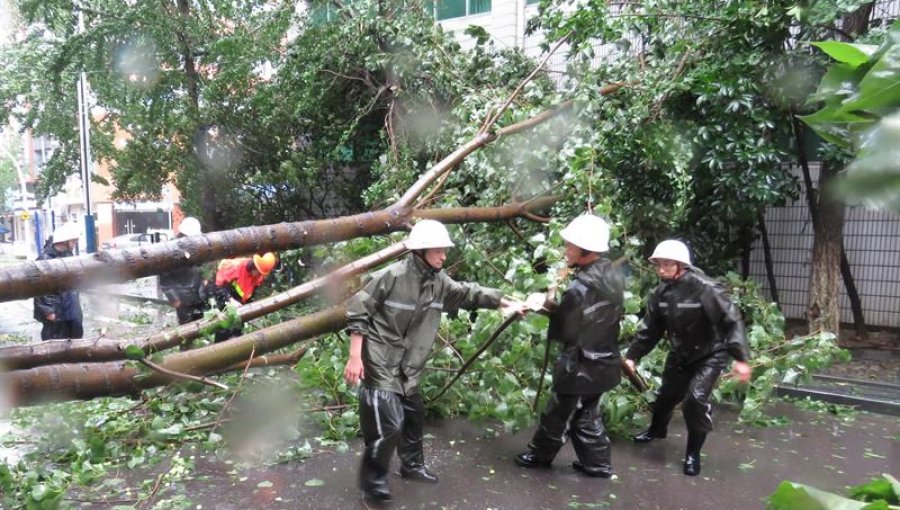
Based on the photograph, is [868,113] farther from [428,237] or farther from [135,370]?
[135,370]

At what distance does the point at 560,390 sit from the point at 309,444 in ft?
5.78

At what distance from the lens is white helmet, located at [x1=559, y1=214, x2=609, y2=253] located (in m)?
3.64

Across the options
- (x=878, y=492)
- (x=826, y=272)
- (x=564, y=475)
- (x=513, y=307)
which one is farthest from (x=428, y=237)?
(x=826, y=272)

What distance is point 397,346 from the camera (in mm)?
3580

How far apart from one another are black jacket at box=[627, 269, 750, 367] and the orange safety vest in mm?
3526

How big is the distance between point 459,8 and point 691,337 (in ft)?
29.5

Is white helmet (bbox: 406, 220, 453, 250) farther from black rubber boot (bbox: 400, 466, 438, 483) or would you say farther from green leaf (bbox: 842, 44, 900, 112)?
green leaf (bbox: 842, 44, 900, 112)

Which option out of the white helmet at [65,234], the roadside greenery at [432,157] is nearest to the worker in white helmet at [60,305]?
the white helmet at [65,234]

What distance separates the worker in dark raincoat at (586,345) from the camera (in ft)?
12.0

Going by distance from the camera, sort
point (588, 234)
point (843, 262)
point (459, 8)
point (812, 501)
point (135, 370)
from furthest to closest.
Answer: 1. point (459, 8)
2. point (843, 262)
3. point (588, 234)
4. point (135, 370)
5. point (812, 501)

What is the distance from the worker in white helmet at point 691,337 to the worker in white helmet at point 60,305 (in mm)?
5324

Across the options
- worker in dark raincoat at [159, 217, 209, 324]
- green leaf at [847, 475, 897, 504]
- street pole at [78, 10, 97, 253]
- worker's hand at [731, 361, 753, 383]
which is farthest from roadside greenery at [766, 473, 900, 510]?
street pole at [78, 10, 97, 253]

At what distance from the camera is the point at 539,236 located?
4875 millimetres

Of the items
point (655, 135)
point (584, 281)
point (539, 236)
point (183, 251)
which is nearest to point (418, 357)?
point (584, 281)
